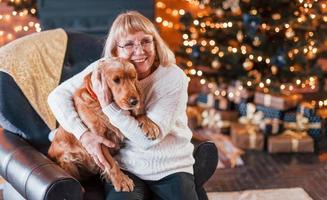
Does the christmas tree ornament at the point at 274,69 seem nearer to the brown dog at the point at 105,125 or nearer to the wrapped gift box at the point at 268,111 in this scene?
the wrapped gift box at the point at 268,111

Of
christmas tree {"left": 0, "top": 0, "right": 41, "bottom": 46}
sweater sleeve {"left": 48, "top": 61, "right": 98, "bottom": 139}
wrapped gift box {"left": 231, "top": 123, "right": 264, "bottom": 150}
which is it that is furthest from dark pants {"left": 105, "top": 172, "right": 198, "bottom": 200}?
christmas tree {"left": 0, "top": 0, "right": 41, "bottom": 46}

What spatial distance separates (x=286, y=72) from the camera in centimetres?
364

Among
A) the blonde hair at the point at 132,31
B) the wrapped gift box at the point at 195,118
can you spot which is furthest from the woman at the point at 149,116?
the wrapped gift box at the point at 195,118

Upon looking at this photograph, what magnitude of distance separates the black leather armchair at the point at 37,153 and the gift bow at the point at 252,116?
1542 millimetres

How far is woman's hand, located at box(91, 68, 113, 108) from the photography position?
6.41ft

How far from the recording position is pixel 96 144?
201 cm

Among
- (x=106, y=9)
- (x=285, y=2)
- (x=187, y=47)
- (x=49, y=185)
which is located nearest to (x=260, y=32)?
(x=285, y=2)

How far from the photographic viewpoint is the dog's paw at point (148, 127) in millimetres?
1963

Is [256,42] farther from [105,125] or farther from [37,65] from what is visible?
[105,125]

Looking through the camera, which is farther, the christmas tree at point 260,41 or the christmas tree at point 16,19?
the christmas tree at point 16,19

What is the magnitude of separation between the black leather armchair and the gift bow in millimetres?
1542

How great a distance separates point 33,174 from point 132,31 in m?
0.66

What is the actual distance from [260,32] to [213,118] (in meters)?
0.77

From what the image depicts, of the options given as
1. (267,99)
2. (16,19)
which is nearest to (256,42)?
(267,99)
